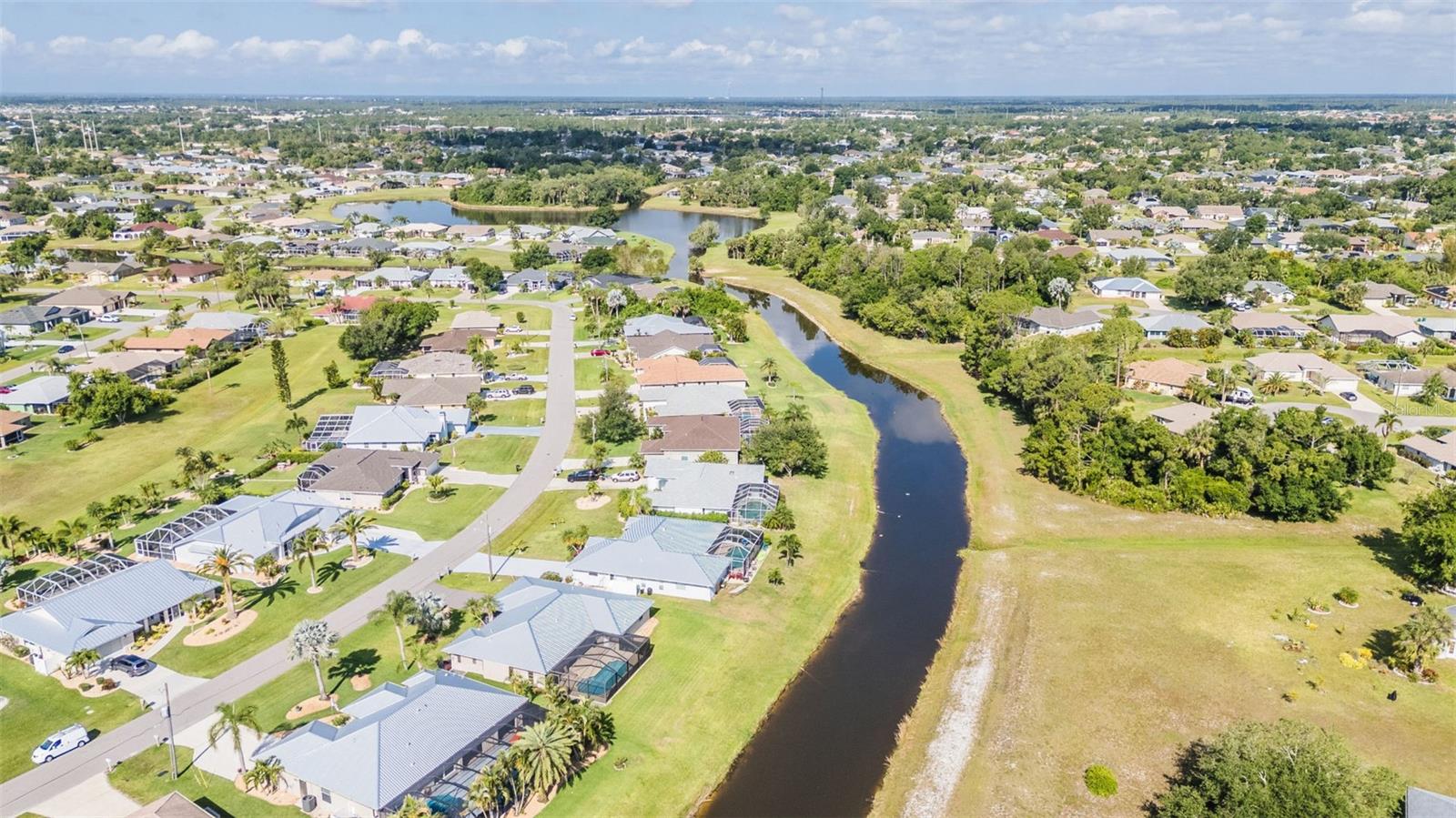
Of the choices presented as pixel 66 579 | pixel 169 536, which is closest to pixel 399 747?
pixel 66 579

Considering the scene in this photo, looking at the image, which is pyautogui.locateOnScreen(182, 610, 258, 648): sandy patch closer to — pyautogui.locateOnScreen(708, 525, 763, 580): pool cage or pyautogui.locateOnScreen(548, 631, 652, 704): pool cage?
pyautogui.locateOnScreen(548, 631, 652, 704): pool cage

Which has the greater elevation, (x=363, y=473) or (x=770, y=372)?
(x=770, y=372)

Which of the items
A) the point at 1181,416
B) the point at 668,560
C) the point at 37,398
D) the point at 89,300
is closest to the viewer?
the point at 668,560

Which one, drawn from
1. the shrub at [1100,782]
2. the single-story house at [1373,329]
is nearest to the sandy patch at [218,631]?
the shrub at [1100,782]

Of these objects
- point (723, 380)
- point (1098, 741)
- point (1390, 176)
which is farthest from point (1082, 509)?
point (1390, 176)

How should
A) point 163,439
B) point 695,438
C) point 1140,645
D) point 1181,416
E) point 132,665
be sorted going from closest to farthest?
point 132,665, point 1140,645, point 695,438, point 163,439, point 1181,416

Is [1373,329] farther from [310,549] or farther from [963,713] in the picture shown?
[310,549]

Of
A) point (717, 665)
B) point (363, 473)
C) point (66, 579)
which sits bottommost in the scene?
point (717, 665)
